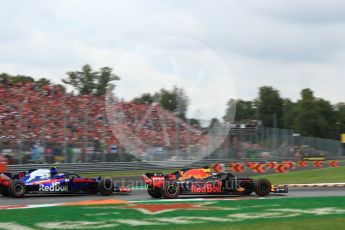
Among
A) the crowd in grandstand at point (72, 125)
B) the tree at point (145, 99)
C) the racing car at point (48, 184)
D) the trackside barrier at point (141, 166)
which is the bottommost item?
the racing car at point (48, 184)

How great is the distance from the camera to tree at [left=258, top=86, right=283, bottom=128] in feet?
381

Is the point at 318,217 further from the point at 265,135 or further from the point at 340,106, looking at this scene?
the point at 340,106

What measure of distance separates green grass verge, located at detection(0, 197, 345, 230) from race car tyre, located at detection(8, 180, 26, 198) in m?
4.31

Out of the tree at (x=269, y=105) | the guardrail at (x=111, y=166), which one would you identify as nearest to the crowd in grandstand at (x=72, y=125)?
the guardrail at (x=111, y=166)

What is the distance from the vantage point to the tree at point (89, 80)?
50.0 m

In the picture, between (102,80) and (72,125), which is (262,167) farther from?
(102,80)

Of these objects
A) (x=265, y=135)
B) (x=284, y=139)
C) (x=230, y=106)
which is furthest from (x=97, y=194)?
(x=284, y=139)

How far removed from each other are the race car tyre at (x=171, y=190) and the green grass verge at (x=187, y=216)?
1.83 m

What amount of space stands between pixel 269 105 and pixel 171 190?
102 m

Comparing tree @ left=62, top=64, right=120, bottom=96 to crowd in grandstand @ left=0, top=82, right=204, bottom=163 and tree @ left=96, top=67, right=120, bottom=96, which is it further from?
crowd in grandstand @ left=0, top=82, right=204, bottom=163

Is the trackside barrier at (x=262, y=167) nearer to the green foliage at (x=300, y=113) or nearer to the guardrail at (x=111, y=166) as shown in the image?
the guardrail at (x=111, y=166)

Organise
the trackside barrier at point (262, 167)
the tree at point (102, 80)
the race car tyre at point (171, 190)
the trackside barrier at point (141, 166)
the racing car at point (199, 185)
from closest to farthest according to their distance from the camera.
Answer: the race car tyre at point (171, 190) < the racing car at point (199, 185) < the trackside barrier at point (141, 166) < the trackside barrier at point (262, 167) < the tree at point (102, 80)

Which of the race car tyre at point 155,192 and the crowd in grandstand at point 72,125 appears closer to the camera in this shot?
the race car tyre at point 155,192

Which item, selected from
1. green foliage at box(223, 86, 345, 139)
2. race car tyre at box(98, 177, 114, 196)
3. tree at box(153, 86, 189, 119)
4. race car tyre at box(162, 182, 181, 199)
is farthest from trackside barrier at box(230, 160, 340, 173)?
green foliage at box(223, 86, 345, 139)
